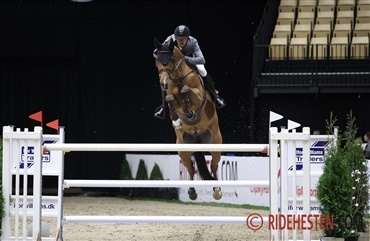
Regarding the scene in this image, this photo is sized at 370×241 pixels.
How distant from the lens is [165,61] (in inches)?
337

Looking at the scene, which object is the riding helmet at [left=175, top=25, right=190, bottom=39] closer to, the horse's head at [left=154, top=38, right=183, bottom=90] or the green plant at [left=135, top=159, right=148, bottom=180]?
the horse's head at [left=154, top=38, right=183, bottom=90]

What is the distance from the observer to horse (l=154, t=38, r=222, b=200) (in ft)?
28.3

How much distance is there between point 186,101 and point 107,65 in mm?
9637

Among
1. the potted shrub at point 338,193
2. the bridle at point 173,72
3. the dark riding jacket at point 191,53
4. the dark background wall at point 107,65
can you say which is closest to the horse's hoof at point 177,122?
the bridle at point 173,72

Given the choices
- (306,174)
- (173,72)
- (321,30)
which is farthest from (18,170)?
(321,30)

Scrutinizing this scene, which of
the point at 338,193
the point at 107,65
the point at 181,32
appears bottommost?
the point at 338,193

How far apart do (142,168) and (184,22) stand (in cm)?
342

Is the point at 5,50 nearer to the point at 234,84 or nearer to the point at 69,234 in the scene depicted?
the point at 234,84

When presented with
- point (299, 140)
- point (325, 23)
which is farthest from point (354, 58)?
point (299, 140)

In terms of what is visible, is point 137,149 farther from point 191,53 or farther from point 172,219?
point 191,53

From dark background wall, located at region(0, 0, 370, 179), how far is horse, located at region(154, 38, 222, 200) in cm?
675

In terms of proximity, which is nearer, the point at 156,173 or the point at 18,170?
the point at 18,170

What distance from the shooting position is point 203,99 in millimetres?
9164

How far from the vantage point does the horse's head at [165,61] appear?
8555 mm
